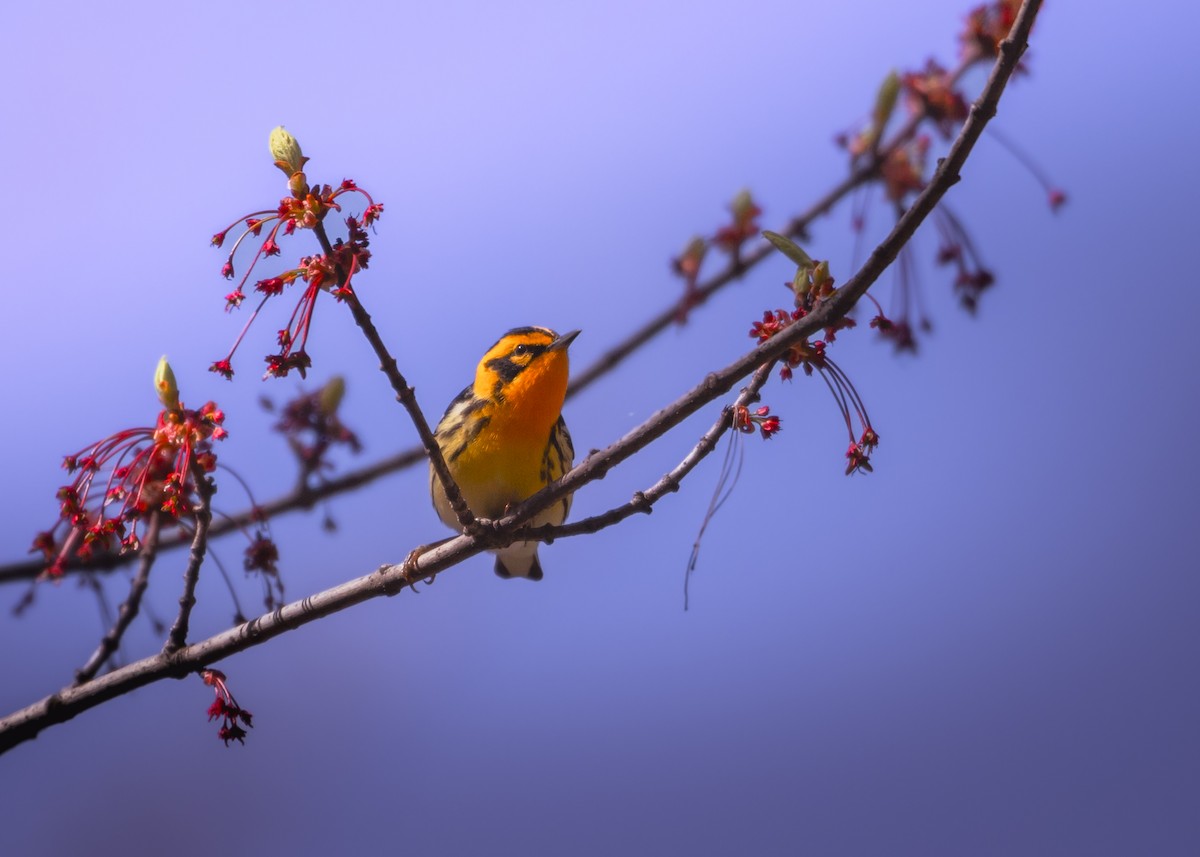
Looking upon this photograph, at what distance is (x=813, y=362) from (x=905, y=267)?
2.01 metres

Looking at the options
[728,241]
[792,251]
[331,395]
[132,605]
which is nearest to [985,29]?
[728,241]

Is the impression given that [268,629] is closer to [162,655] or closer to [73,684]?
[162,655]

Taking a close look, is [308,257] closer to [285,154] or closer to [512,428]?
[285,154]

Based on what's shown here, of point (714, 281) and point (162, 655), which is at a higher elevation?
point (714, 281)

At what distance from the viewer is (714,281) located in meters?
4.32

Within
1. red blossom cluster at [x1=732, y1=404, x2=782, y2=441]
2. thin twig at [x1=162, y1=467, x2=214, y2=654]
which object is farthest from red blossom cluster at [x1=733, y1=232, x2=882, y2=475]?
thin twig at [x1=162, y1=467, x2=214, y2=654]

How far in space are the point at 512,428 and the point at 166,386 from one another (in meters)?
1.39

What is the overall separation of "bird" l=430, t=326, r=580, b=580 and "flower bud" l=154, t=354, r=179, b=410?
118 cm

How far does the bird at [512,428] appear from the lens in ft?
13.6

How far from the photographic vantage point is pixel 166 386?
10.0ft

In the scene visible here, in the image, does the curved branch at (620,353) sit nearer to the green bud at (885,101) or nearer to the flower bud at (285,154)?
the green bud at (885,101)

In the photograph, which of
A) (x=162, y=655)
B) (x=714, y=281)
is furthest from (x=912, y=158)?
(x=162, y=655)

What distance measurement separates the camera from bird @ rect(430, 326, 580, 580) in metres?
4.14

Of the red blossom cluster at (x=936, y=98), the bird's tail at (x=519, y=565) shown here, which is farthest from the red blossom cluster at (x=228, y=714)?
the red blossom cluster at (x=936, y=98)
